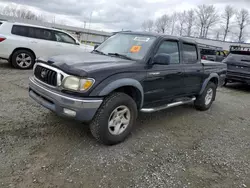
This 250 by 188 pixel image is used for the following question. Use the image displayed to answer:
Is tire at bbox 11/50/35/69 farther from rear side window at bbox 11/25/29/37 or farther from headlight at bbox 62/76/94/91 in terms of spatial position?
headlight at bbox 62/76/94/91

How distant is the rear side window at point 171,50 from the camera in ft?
12.7

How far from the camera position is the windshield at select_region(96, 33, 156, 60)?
143 inches

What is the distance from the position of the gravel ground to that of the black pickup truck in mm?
433

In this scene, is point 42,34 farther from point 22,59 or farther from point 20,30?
point 22,59

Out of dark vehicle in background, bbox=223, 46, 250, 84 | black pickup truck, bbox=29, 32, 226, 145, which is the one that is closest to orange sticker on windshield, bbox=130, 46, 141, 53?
black pickup truck, bbox=29, 32, 226, 145

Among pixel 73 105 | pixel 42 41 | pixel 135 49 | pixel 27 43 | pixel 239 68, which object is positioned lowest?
pixel 73 105

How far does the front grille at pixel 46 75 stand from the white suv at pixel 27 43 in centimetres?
505

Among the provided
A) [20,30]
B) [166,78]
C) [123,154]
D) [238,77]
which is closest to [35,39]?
[20,30]

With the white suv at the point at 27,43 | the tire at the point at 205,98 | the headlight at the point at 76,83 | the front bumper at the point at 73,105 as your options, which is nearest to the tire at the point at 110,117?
the front bumper at the point at 73,105

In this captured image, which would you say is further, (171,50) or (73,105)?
(171,50)

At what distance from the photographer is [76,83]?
2732 mm

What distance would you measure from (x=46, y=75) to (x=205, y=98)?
156 inches

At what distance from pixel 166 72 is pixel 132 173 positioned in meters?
1.95

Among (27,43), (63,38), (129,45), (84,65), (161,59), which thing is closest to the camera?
(84,65)
